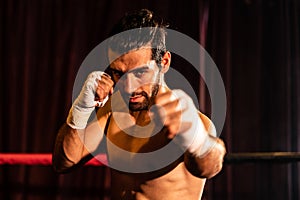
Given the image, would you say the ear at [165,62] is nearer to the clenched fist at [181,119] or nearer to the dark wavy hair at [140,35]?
the dark wavy hair at [140,35]

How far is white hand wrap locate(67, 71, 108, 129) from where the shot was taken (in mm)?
1103

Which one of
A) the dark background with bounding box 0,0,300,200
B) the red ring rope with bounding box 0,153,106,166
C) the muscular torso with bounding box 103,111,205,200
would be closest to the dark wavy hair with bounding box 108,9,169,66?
the muscular torso with bounding box 103,111,205,200

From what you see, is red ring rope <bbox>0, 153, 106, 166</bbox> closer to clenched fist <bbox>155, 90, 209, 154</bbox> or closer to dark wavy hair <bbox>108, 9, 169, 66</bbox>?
dark wavy hair <bbox>108, 9, 169, 66</bbox>

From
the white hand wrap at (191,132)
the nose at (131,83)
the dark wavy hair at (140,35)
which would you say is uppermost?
the dark wavy hair at (140,35)

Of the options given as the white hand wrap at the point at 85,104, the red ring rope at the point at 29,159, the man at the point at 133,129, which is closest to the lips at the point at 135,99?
the man at the point at 133,129

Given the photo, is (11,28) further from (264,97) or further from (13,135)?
(264,97)

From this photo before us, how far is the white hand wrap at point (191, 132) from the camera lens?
0.85 meters

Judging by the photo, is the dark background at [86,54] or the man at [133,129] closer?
the man at [133,129]

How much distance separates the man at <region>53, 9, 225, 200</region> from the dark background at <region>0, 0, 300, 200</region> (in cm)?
108

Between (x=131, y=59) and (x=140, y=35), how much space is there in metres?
0.07

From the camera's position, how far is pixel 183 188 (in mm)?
1091

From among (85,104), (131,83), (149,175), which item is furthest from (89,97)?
(149,175)

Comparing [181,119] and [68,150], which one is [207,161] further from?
[68,150]

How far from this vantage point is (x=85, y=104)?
1110 mm
